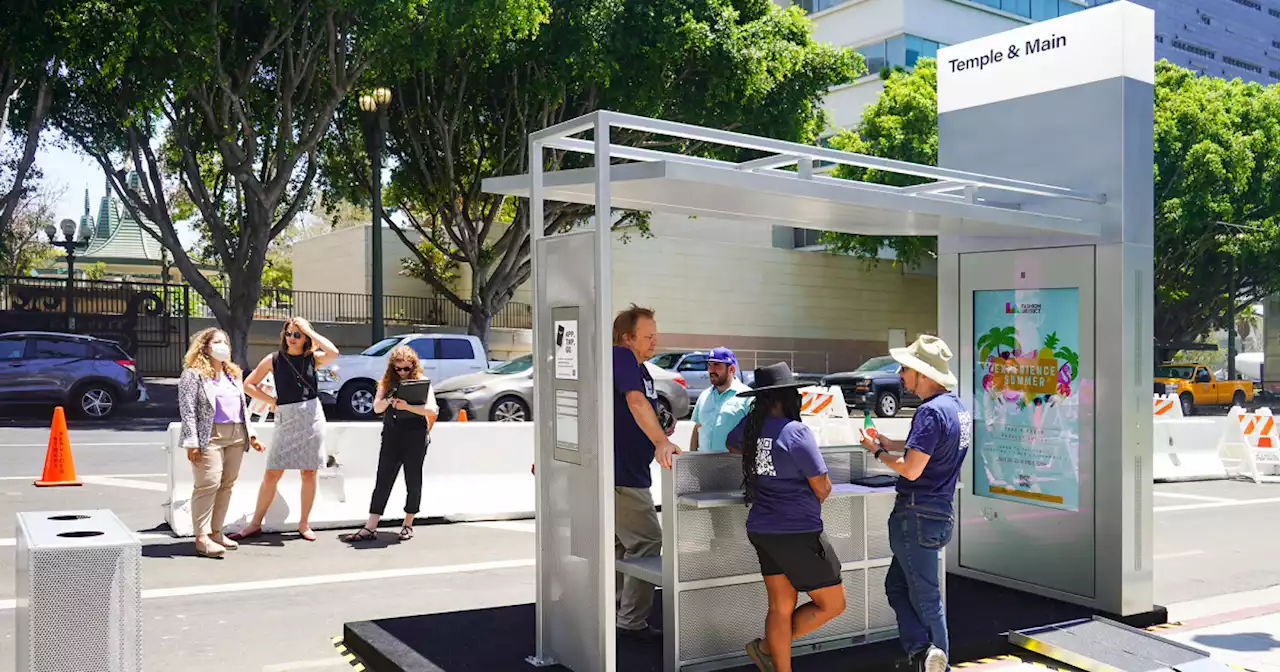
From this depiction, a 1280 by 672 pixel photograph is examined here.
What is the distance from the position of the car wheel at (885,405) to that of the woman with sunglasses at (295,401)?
18932mm

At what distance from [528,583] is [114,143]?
19.4 meters

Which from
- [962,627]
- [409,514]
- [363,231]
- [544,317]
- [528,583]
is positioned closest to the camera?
[544,317]

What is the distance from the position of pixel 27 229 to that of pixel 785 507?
154 feet

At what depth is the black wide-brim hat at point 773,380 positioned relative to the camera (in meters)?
5.29

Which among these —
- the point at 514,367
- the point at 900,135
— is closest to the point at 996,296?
the point at 514,367

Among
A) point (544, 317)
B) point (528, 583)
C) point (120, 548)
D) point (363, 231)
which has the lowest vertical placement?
point (528, 583)

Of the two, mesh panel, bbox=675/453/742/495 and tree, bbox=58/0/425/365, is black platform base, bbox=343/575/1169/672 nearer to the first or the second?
mesh panel, bbox=675/453/742/495

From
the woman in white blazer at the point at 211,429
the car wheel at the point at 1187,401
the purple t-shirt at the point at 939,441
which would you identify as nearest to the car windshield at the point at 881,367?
the car wheel at the point at 1187,401

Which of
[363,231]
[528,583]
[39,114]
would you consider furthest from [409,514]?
[363,231]

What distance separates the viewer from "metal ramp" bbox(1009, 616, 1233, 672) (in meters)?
6.02

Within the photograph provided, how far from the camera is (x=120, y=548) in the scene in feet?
11.9

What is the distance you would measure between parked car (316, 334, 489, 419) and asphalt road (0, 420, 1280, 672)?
23.7ft

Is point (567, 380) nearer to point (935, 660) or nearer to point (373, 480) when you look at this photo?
point (935, 660)

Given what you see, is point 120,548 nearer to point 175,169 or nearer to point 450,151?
point 450,151
